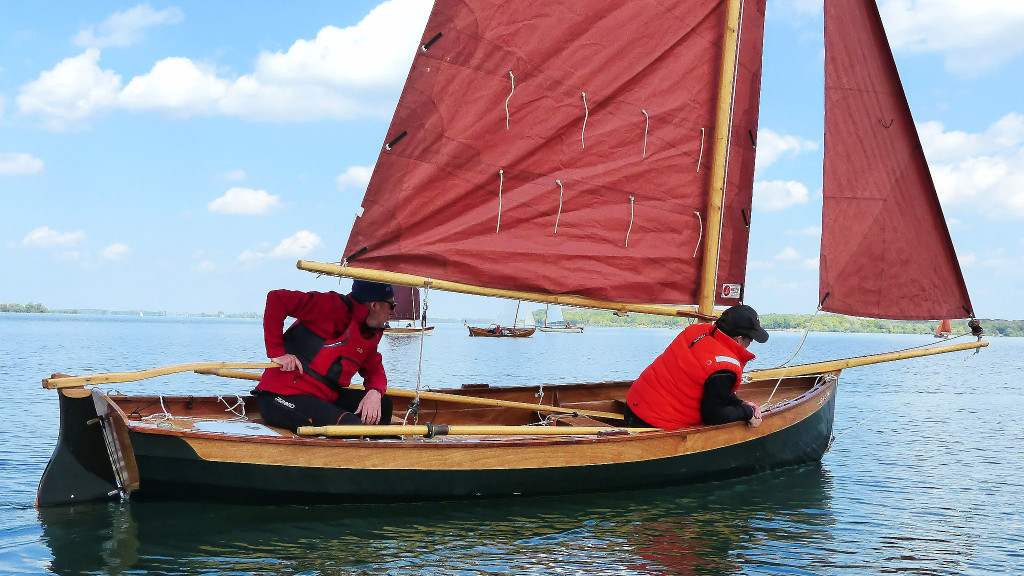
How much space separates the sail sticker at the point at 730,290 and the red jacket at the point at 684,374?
1339mm

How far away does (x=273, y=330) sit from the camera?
7.56 metres

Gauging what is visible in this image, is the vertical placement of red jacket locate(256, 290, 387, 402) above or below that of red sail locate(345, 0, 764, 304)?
below

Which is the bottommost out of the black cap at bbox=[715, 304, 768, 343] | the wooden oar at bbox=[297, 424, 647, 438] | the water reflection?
the water reflection

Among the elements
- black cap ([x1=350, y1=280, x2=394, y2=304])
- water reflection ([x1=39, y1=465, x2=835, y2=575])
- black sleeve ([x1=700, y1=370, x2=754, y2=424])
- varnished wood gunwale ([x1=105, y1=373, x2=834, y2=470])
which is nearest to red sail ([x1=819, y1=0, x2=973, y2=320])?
black sleeve ([x1=700, y1=370, x2=754, y2=424])

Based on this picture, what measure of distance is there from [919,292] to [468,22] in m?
7.05

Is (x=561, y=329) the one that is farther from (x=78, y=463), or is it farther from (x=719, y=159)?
(x=78, y=463)

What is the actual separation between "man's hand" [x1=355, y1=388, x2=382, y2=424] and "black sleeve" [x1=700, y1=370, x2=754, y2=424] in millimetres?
3516

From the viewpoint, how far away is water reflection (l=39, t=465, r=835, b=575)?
6.74 meters

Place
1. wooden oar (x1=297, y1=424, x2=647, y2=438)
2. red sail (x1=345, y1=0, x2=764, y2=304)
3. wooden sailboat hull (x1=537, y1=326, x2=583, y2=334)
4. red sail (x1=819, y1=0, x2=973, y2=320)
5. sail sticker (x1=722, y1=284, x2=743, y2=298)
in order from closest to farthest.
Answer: wooden oar (x1=297, y1=424, x2=647, y2=438), red sail (x1=345, y1=0, x2=764, y2=304), sail sticker (x1=722, y1=284, x2=743, y2=298), red sail (x1=819, y1=0, x2=973, y2=320), wooden sailboat hull (x1=537, y1=326, x2=583, y2=334)

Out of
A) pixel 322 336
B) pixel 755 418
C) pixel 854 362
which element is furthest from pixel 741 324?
pixel 322 336

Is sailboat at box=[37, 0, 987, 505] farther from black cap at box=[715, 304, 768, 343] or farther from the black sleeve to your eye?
black cap at box=[715, 304, 768, 343]

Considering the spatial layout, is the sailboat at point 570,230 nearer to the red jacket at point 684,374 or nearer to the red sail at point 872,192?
the red sail at point 872,192

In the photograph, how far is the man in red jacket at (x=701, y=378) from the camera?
857 centimetres

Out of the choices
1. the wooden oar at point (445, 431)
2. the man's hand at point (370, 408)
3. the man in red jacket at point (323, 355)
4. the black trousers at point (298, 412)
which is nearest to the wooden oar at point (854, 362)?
the wooden oar at point (445, 431)
